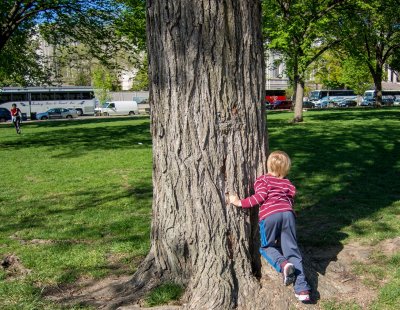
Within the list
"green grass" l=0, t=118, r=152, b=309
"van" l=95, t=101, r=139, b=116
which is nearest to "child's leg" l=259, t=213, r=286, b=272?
"green grass" l=0, t=118, r=152, b=309

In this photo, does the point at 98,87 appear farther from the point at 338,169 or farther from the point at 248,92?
the point at 248,92

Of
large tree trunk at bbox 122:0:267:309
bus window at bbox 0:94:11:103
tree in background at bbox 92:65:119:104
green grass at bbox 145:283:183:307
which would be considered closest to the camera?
large tree trunk at bbox 122:0:267:309

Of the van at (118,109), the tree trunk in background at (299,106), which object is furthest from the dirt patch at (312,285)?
the van at (118,109)

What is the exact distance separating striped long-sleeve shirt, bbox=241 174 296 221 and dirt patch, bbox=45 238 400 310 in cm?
48

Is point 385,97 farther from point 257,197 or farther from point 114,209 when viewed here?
point 257,197

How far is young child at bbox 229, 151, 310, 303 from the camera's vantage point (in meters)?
3.79

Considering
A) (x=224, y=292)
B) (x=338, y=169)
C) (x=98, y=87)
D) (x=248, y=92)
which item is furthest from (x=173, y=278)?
(x=98, y=87)

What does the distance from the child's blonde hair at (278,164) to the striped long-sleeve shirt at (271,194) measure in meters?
0.05

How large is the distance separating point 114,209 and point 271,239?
3.71 metres

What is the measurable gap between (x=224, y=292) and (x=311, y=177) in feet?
19.3

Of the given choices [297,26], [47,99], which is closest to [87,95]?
[47,99]

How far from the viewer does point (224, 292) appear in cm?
364

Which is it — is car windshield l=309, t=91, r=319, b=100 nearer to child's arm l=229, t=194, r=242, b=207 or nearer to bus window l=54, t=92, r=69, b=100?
bus window l=54, t=92, r=69, b=100

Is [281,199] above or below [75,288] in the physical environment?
above
